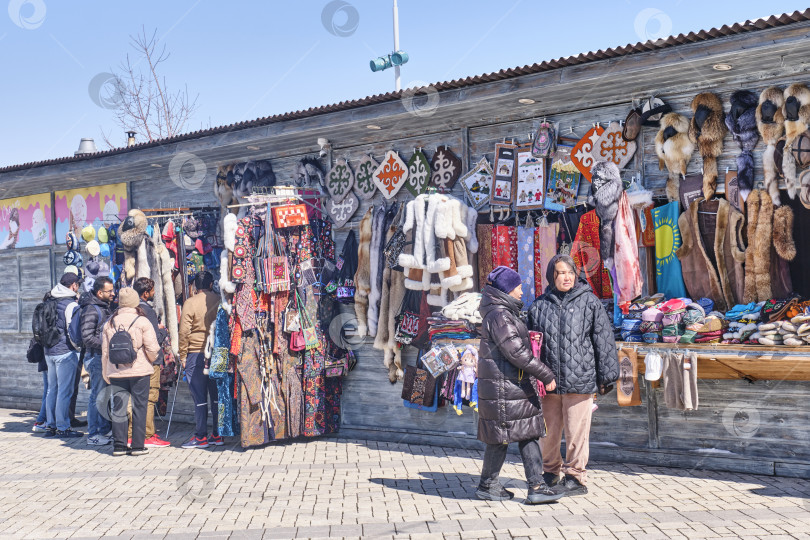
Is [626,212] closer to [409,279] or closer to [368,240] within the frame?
[409,279]

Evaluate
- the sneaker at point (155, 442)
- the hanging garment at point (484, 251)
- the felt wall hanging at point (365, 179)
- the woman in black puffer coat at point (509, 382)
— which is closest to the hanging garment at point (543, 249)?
the hanging garment at point (484, 251)

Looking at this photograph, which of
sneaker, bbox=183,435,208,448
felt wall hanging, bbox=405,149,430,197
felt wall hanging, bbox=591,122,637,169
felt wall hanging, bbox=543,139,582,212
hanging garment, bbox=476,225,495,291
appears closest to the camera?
felt wall hanging, bbox=591,122,637,169

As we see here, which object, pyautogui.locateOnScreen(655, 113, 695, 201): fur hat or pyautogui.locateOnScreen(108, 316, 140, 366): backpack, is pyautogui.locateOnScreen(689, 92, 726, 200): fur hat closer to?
pyautogui.locateOnScreen(655, 113, 695, 201): fur hat

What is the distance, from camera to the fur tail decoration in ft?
22.5

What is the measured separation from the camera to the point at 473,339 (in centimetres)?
835

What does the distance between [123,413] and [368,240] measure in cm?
341

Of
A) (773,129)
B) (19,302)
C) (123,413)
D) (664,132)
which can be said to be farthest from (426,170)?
(19,302)

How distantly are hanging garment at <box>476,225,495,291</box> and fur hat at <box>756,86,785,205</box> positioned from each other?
276 cm

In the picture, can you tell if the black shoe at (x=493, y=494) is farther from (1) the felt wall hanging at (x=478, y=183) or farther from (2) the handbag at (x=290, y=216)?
(2) the handbag at (x=290, y=216)

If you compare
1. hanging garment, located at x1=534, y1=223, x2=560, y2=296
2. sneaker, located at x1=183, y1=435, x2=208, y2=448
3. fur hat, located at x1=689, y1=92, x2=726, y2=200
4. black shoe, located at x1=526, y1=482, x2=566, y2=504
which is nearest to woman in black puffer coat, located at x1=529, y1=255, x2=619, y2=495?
black shoe, located at x1=526, y1=482, x2=566, y2=504

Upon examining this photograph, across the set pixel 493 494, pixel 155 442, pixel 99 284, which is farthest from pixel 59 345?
pixel 493 494

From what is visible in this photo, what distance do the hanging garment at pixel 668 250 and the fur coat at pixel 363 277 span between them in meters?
3.28

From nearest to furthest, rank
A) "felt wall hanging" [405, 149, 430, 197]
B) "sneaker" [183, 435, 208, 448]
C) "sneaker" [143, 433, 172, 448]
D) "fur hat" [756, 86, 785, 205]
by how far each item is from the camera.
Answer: "fur hat" [756, 86, 785, 205] < "felt wall hanging" [405, 149, 430, 197] < "sneaker" [183, 435, 208, 448] < "sneaker" [143, 433, 172, 448]

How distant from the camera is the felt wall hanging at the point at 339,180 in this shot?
9.97 m
